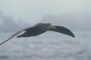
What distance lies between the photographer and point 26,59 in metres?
71.6

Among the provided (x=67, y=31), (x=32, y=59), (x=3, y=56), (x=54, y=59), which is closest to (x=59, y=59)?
(x=54, y=59)

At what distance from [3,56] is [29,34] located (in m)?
62.3

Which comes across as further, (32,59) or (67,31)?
(32,59)

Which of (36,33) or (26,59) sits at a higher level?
(26,59)

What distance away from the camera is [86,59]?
7200 cm

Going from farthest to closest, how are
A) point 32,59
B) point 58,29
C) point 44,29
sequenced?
1. point 32,59
2. point 58,29
3. point 44,29

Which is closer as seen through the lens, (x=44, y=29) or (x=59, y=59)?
(x=44, y=29)

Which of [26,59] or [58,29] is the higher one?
[26,59]

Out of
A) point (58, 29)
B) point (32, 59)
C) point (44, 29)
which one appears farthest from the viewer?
point (32, 59)

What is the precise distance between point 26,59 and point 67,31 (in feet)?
193

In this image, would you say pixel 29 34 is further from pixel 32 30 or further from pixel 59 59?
pixel 59 59

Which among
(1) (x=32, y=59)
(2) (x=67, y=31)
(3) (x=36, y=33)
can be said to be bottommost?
(3) (x=36, y=33)

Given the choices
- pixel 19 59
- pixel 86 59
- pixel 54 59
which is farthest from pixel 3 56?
pixel 86 59

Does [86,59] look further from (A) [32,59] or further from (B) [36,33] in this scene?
(B) [36,33]
